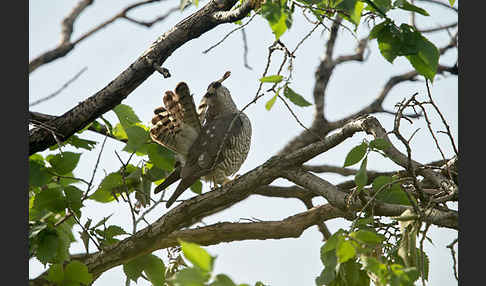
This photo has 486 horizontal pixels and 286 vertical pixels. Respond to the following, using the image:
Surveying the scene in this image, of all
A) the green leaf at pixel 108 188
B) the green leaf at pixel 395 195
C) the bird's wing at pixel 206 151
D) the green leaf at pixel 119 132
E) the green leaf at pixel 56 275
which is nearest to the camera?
the green leaf at pixel 395 195

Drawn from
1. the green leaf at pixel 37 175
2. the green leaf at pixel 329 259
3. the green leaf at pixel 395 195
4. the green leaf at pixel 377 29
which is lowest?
the green leaf at pixel 329 259

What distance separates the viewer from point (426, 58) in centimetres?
198

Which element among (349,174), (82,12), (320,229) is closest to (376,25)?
(320,229)

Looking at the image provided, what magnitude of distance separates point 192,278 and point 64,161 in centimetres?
160

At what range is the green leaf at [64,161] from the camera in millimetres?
2779

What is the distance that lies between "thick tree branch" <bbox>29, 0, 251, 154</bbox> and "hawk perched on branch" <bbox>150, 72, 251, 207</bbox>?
842 mm

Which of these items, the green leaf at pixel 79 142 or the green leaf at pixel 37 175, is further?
the green leaf at pixel 79 142

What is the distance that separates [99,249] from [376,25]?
1.73m

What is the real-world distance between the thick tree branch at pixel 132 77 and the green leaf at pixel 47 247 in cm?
44

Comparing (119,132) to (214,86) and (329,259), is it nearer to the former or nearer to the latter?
(214,86)

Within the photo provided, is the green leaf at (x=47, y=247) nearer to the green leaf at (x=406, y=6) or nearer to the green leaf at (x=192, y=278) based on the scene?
the green leaf at (x=192, y=278)

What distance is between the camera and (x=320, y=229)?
381cm

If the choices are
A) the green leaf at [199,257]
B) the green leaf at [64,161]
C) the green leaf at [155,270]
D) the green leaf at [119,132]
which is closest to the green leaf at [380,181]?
the green leaf at [199,257]

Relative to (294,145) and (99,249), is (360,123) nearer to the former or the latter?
(99,249)
